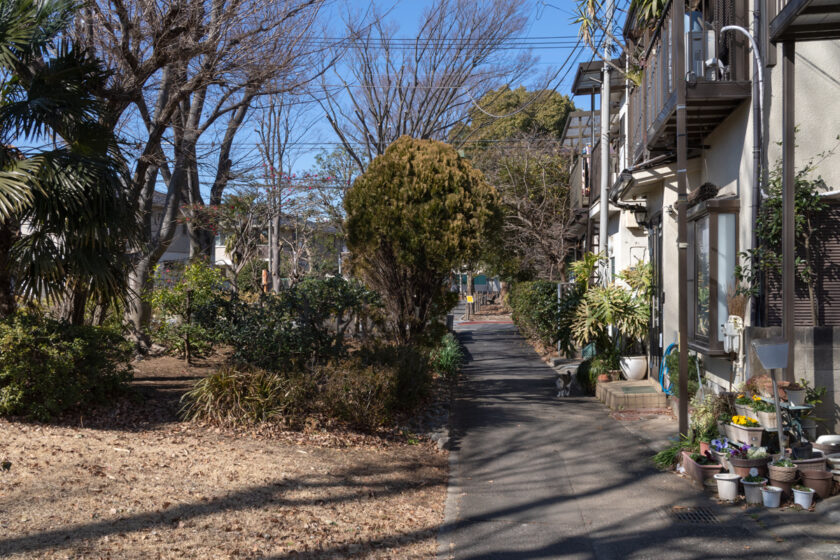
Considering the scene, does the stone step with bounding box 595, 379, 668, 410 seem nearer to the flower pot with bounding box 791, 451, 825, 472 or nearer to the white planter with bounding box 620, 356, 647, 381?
the white planter with bounding box 620, 356, 647, 381

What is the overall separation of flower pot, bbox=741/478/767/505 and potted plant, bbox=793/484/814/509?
0.84 feet

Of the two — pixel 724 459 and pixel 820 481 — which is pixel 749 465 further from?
pixel 820 481

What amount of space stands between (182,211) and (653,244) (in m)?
10.8

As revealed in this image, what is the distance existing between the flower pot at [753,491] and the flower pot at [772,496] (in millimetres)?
50

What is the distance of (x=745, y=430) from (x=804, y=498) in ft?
2.54

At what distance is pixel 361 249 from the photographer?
12648 millimetres

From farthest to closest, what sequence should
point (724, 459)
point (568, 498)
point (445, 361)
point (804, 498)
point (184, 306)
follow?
point (445, 361), point (184, 306), point (568, 498), point (724, 459), point (804, 498)

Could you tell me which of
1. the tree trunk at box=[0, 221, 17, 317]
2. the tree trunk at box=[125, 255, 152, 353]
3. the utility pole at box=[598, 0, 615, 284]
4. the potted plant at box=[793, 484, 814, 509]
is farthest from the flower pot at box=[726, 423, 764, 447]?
the tree trunk at box=[125, 255, 152, 353]

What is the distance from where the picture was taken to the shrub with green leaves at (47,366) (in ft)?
24.6

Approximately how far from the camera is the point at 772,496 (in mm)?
6113

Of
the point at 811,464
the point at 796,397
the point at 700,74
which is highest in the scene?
the point at 700,74

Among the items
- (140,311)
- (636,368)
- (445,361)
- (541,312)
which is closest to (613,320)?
(636,368)

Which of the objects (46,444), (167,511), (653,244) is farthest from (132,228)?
(653,244)

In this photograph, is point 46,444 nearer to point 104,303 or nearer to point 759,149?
point 104,303
